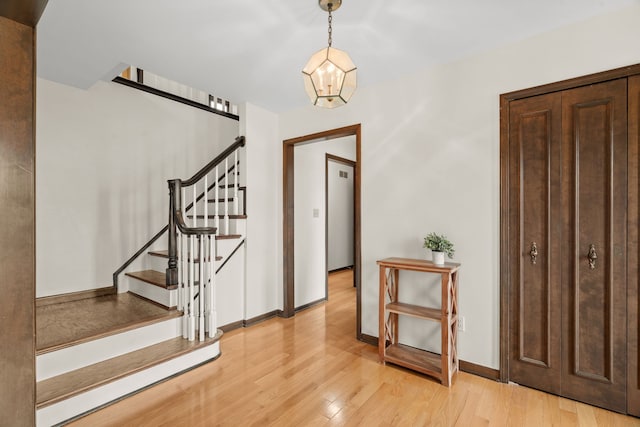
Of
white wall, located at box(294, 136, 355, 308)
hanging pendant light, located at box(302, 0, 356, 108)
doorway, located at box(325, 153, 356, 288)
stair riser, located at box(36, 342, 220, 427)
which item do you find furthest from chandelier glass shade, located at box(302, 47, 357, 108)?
doorway, located at box(325, 153, 356, 288)

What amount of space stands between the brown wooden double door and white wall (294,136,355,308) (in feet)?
7.99

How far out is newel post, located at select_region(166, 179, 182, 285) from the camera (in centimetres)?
285

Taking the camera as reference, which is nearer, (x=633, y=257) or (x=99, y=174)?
(x=633, y=257)

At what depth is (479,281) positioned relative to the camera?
240 cm

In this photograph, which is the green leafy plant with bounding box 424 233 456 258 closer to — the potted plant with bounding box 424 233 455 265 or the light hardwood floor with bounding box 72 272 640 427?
the potted plant with bounding box 424 233 455 265

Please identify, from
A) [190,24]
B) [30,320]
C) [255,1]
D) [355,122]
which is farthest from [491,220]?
[30,320]

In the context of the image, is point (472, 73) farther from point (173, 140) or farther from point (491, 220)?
point (173, 140)

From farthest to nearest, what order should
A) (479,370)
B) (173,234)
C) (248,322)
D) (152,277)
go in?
(248,322)
(152,277)
(173,234)
(479,370)

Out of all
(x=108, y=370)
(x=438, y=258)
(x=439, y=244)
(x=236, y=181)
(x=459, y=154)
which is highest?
(x=459, y=154)

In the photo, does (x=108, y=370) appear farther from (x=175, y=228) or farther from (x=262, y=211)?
(x=262, y=211)

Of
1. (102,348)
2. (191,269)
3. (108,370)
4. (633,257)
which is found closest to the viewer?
(633,257)

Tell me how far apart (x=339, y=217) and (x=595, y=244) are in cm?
473

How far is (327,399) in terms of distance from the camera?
2.08 meters

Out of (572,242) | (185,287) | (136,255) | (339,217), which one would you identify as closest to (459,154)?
(572,242)
